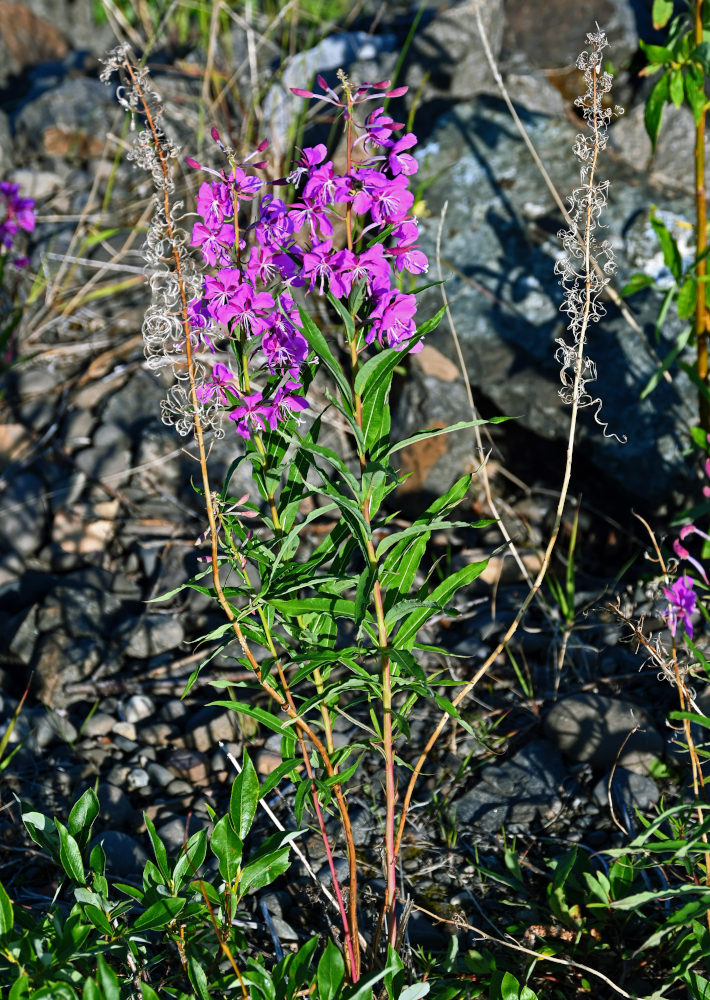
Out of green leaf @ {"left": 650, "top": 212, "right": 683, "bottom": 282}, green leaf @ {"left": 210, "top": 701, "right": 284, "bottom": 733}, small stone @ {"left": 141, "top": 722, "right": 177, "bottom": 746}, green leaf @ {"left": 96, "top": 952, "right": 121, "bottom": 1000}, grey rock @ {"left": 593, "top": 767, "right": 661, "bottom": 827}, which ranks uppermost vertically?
green leaf @ {"left": 650, "top": 212, "right": 683, "bottom": 282}

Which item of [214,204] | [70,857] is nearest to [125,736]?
[70,857]

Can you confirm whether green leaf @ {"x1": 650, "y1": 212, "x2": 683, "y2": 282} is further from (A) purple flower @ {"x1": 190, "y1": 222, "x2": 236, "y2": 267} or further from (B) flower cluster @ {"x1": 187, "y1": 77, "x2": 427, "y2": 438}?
(A) purple flower @ {"x1": 190, "y1": 222, "x2": 236, "y2": 267}

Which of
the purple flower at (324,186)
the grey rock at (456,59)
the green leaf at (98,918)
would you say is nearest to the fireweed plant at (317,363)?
the purple flower at (324,186)

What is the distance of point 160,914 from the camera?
4.92ft

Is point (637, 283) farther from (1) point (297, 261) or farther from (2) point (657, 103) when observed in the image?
(1) point (297, 261)

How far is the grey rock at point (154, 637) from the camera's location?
2.75 metres

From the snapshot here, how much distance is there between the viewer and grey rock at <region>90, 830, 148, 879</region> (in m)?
2.06

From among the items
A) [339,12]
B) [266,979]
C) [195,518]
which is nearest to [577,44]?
[339,12]

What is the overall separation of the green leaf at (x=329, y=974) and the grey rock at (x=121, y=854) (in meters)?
0.70

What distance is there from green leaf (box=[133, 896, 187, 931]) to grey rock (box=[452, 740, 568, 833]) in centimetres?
89

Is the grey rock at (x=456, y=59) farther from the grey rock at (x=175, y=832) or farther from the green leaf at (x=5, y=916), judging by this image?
the green leaf at (x=5, y=916)

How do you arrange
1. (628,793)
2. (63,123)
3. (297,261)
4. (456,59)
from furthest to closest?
(63,123) < (456,59) < (628,793) < (297,261)

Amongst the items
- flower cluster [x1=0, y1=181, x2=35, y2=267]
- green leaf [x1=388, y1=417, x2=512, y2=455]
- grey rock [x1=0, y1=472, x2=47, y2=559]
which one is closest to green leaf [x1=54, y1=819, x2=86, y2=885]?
green leaf [x1=388, y1=417, x2=512, y2=455]

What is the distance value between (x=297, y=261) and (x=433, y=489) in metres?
1.67
